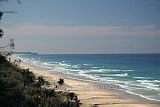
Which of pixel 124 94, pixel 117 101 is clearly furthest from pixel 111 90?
pixel 117 101

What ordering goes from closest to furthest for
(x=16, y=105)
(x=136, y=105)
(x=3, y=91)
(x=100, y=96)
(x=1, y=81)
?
(x=16, y=105), (x=3, y=91), (x=1, y=81), (x=136, y=105), (x=100, y=96)

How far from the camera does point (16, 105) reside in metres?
22.8

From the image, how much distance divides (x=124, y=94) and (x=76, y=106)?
17.4m

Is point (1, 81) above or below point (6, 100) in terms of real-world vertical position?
above

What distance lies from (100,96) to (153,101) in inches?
359

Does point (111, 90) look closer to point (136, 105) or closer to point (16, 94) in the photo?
point (136, 105)

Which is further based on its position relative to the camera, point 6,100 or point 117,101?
point 117,101

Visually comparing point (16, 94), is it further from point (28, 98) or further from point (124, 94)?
point (124, 94)

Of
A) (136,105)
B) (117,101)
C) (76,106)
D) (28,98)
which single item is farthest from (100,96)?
(28,98)

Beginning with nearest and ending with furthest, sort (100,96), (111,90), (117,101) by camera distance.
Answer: (117,101) < (100,96) < (111,90)

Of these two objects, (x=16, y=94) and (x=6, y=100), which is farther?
(x=16, y=94)

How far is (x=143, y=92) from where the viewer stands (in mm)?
44000

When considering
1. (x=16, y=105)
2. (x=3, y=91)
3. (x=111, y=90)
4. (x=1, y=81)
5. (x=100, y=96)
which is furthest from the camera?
(x=111, y=90)

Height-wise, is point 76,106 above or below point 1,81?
below
